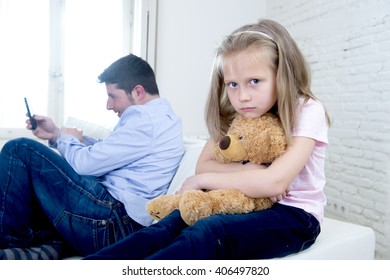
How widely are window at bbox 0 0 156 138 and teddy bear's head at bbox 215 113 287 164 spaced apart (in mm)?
1986

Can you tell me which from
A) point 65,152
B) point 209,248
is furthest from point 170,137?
point 209,248

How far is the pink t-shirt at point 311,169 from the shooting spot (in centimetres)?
85

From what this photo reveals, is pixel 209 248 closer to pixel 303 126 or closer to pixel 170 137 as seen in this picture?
pixel 303 126

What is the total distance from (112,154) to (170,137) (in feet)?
0.72

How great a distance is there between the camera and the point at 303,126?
33.3 inches

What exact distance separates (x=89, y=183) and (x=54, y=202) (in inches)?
4.5

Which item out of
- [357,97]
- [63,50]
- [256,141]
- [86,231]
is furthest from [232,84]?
[63,50]

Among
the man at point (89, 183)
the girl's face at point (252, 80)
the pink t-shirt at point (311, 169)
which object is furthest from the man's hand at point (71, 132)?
the pink t-shirt at point (311, 169)

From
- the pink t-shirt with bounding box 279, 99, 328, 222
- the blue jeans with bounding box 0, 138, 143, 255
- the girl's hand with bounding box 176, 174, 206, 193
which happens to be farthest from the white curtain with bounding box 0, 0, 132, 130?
the pink t-shirt with bounding box 279, 99, 328, 222

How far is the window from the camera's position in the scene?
A: 249 cm

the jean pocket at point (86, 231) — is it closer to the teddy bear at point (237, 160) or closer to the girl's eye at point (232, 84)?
the teddy bear at point (237, 160)

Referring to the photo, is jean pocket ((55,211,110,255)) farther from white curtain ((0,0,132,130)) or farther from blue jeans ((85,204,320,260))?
white curtain ((0,0,132,130))

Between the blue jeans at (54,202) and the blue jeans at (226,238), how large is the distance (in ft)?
1.13

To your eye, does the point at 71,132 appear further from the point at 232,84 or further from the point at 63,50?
the point at 63,50
